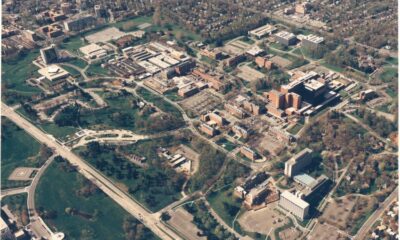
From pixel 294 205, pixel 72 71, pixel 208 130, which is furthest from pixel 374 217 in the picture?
pixel 72 71

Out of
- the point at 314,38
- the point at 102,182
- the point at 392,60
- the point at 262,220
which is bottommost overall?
the point at 262,220

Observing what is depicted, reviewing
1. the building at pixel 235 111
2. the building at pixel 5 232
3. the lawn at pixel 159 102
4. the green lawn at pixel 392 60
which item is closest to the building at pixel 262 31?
the green lawn at pixel 392 60

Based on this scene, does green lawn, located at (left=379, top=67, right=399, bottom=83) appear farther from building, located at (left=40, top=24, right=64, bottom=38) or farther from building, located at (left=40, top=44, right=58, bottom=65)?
building, located at (left=40, top=24, right=64, bottom=38)

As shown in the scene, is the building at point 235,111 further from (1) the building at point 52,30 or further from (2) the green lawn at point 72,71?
(1) the building at point 52,30

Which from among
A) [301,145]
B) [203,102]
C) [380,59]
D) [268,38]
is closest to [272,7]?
[268,38]

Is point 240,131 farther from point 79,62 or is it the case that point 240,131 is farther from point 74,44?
point 74,44

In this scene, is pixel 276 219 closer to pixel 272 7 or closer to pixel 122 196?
pixel 122 196
